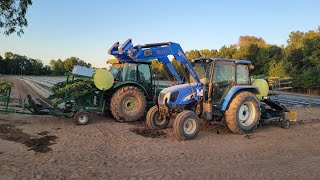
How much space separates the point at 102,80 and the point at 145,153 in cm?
389

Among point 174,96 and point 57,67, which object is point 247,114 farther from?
point 57,67

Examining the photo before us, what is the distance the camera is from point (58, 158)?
5945mm

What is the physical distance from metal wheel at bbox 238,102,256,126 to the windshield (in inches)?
54.3

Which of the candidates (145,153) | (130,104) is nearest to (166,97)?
(145,153)

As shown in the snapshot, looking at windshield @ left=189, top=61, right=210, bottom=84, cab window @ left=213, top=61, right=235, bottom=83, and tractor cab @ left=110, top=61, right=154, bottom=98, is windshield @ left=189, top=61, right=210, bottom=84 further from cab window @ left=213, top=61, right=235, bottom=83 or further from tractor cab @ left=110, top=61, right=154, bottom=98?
tractor cab @ left=110, top=61, right=154, bottom=98

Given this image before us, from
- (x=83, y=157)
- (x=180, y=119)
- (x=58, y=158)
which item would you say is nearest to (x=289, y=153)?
(x=180, y=119)

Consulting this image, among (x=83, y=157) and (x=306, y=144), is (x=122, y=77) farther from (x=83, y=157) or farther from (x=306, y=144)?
(x=306, y=144)

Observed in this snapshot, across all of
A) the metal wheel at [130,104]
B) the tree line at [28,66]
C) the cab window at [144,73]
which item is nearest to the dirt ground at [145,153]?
the metal wheel at [130,104]

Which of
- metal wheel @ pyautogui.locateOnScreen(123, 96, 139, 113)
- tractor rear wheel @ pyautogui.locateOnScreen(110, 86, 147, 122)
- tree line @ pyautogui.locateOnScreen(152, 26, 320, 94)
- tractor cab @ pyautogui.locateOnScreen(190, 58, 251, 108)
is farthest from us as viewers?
tree line @ pyautogui.locateOnScreen(152, 26, 320, 94)

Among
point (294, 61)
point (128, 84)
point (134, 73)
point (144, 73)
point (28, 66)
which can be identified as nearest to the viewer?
point (128, 84)

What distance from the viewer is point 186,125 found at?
805 centimetres

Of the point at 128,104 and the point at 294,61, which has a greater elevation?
the point at 294,61

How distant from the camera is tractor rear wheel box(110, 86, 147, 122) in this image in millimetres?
10062

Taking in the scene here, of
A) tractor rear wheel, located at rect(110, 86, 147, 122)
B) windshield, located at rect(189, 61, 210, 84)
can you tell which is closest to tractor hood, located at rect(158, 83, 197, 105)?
windshield, located at rect(189, 61, 210, 84)
